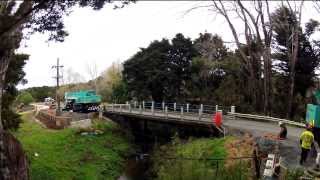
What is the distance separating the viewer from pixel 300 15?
A: 3828 cm

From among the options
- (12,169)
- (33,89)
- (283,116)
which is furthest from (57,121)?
(33,89)

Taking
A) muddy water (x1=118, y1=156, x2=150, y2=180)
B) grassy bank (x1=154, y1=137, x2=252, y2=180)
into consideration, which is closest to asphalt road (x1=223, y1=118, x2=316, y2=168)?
grassy bank (x1=154, y1=137, x2=252, y2=180)

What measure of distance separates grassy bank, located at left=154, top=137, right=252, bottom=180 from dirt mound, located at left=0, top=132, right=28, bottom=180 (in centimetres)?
503

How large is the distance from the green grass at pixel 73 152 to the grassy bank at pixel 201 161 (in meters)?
3.94

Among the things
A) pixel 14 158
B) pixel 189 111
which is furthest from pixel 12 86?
pixel 14 158

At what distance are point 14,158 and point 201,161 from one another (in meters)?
8.95

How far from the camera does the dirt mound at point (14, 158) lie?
52.4ft

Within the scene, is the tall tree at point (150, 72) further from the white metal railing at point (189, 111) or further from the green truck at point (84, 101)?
the green truck at point (84, 101)

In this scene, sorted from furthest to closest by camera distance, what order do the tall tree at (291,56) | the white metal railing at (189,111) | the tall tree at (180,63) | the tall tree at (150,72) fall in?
the tall tree at (180,63) → the tall tree at (150,72) → the tall tree at (291,56) → the white metal railing at (189,111)

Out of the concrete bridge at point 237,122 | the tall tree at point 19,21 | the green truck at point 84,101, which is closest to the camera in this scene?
the tall tree at point 19,21

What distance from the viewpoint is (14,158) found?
16469 mm

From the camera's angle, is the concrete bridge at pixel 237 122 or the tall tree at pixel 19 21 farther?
the concrete bridge at pixel 237 122

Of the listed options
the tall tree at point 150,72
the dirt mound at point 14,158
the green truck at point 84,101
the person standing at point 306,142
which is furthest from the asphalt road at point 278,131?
the green truck at point 84,101

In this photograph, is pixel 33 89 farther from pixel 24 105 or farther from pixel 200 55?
pixel 200 55
